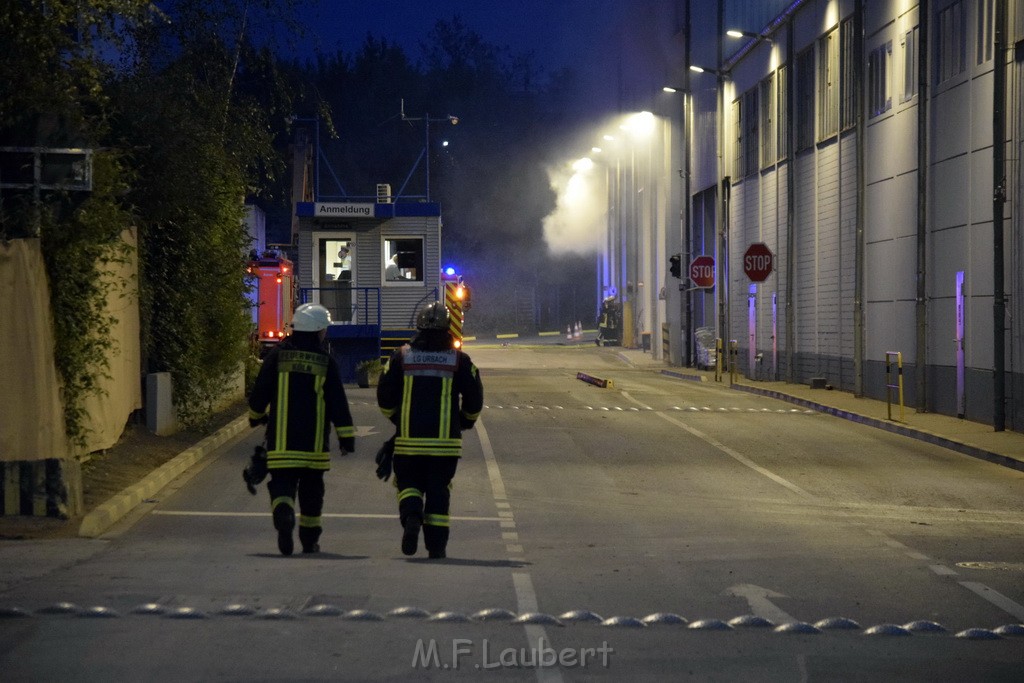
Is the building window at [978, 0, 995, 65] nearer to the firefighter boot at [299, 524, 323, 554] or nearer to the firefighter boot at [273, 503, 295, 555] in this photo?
the firefighter boot at [299, 524, 323, 554]

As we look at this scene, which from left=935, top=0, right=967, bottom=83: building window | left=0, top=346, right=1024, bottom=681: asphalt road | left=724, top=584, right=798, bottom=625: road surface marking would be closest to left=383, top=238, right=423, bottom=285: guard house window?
left=935, top=0, right=967, bottom=83: building window

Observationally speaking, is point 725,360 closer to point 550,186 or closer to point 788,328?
point 788,328

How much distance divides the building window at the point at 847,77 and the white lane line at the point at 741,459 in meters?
9.69

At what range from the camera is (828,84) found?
32312mm

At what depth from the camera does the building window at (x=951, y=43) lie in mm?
23312

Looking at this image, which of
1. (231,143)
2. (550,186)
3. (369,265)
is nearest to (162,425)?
(231,143)

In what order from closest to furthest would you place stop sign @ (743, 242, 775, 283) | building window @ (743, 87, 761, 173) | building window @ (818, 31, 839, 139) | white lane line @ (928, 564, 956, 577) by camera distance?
white lane line @ (928, 564, 956, 577)
building window @ (818, 31, 839, 139)
stop sign @ (743, 242, 775, 283)
building window @ (743, 87, 761, 173)

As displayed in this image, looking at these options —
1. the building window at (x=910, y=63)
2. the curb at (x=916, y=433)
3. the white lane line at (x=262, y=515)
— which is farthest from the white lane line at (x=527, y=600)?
the building window at (x=910, y=63)

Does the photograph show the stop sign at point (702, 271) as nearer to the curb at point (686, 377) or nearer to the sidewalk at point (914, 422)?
the curb at point (686, 377)

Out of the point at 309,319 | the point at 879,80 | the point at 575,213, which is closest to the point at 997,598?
the point at 309,319

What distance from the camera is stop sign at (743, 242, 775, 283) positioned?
3186 centimetres

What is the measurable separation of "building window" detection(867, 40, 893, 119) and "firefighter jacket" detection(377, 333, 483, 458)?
20123 millimetres

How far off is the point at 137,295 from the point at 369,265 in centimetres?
1713

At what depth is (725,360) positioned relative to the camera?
4131 cm
